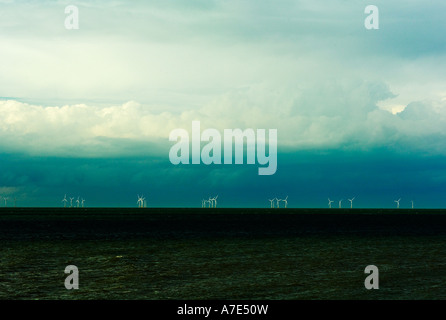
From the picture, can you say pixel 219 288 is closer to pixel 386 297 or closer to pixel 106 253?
pixel 386 297

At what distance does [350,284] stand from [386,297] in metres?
5.16

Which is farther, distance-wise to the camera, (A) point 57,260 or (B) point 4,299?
(A) point 57,260

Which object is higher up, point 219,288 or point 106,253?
point 106,253

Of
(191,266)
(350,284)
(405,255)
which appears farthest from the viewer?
(405,255)

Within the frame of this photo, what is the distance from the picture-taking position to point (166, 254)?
59344mm
